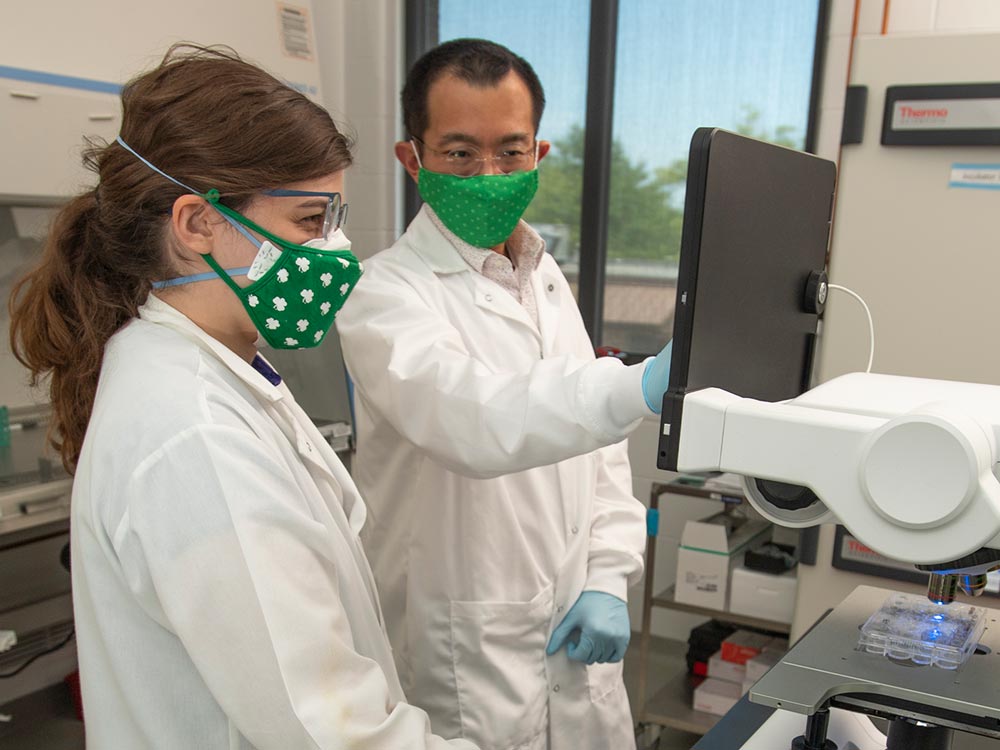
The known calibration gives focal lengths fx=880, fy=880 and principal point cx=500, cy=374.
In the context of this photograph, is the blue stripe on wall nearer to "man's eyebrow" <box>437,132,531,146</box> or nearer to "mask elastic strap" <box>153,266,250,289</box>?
"man's eyebrow" <box>437,132,531,146</box>

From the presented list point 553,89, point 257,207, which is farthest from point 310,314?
point 553,89

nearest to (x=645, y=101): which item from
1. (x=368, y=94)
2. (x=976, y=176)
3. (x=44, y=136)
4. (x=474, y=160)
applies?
(x=368, y=94)

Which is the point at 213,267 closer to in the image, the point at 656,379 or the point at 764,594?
the point at 656,379

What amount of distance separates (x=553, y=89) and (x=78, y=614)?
2.51 m

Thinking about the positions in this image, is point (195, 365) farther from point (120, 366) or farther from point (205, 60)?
point (205, 60)

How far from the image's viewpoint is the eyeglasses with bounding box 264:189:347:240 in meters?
0.92

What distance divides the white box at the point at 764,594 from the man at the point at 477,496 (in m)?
0.94

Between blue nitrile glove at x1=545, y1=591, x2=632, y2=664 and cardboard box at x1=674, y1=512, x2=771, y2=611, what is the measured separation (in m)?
1.04

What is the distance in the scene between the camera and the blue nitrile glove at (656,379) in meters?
0.88

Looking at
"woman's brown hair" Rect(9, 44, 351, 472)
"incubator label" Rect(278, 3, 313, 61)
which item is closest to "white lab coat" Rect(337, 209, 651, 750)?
"woman's brown hair" Rect(9, 44, 351, 472)

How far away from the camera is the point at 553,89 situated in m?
2.97

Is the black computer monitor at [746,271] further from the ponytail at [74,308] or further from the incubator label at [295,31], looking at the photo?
the incubator label at [295,31]

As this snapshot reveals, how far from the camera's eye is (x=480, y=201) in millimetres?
1313

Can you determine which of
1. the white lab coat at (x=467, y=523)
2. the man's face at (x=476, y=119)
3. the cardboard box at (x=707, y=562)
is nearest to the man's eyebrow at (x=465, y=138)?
the man's face at (x=476, y=119)
